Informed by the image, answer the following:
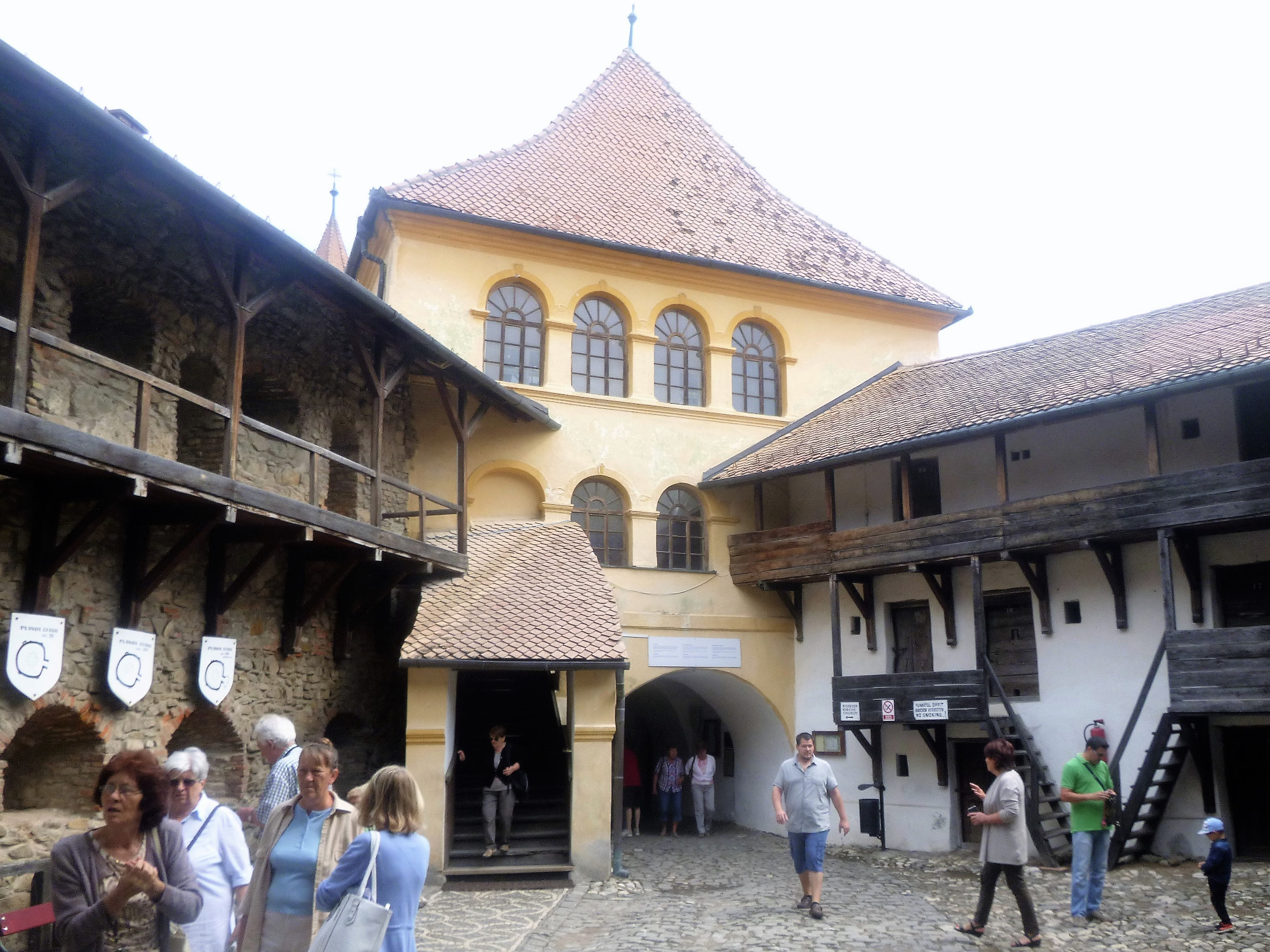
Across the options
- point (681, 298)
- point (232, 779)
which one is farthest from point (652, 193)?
point (232, 779)

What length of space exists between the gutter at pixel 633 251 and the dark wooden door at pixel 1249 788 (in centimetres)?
967

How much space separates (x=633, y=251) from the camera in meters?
19.0

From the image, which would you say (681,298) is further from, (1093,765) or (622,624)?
(1093,765)

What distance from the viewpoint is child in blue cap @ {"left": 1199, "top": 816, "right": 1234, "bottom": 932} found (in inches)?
365

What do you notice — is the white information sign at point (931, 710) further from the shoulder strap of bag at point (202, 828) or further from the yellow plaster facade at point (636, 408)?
the shoulder strap of bag at point (202, 828)

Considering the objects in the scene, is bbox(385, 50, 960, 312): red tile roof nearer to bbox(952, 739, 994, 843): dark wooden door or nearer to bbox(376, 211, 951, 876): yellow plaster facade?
bbox(376, 211, 951, 876): yellow plaster facade

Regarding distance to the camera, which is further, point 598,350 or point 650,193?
point 650,193

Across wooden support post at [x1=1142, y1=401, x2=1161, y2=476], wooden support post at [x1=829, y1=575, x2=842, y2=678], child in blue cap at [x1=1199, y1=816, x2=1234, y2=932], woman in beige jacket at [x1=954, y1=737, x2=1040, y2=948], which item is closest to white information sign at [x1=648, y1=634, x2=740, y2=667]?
wooden support post at [x1=829, y1=575, x2=842, y2=678]

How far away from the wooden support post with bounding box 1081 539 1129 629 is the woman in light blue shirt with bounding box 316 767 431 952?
11672mm

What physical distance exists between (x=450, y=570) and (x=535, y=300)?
5978mm

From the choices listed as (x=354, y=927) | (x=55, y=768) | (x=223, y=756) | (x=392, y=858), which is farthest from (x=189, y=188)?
(x=354, y=927)

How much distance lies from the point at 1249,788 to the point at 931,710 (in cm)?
388

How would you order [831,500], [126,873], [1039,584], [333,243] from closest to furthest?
[126,873] < [1039,584] < [831,500] < [333,243]

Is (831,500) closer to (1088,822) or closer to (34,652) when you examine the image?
(1088,822)
